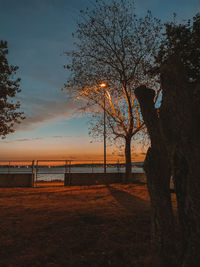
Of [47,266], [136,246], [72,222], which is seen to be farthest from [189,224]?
[72,222]

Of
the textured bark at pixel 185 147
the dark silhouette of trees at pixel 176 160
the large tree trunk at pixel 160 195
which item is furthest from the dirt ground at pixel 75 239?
the textured bark at pixel 185 147

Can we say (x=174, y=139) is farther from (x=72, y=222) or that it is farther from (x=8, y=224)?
(x=8, y=224)

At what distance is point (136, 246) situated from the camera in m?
4.11

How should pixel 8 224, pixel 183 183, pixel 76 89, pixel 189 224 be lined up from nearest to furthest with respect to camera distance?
1. pixel 189 224
2. pixel 183 183
3. pixel 8 224
4. pixel 76 89

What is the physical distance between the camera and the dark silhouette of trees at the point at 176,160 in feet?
9.74

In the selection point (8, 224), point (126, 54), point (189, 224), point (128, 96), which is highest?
point (126, 54)

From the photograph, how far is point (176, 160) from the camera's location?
3295 mm

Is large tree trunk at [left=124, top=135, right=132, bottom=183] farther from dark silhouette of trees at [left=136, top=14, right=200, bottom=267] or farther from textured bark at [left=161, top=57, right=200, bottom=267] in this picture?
textured bark at [left=161, top=57, right=200, bottom=267]

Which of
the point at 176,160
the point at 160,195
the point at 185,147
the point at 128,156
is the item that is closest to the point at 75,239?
the point at 160,195

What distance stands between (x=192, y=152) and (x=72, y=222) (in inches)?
169

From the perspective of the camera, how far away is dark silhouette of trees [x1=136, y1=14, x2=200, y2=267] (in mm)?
2969

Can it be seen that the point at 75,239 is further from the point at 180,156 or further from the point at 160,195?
the point at 180,156

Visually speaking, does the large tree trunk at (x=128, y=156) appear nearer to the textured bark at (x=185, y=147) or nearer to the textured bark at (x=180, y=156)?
the textured bark at (x=180, y=156)

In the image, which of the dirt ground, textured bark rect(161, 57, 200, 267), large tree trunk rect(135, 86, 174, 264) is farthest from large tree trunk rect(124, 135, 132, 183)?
textured bark rect(161, 57, 200, 267)
